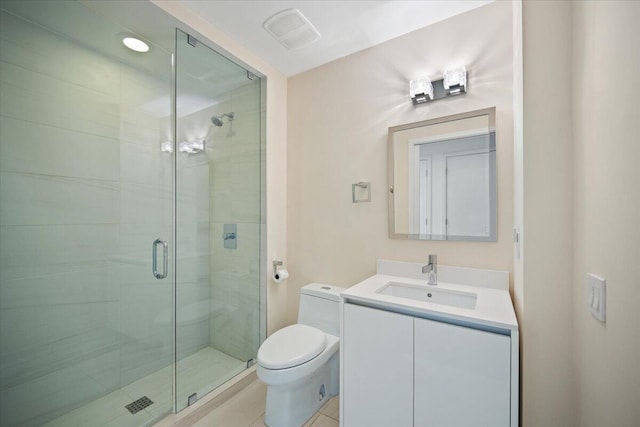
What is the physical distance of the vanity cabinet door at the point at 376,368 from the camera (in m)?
1.24

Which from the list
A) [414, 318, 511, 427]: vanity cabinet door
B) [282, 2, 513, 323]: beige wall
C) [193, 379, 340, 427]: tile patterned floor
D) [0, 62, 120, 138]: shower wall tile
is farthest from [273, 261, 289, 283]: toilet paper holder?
[0, 62, 120, 138]: shower wall tile

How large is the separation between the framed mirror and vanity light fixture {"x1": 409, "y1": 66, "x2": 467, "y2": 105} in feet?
0.46

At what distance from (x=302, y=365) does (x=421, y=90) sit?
1.76m

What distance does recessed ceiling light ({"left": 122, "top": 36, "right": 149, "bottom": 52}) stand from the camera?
172cm

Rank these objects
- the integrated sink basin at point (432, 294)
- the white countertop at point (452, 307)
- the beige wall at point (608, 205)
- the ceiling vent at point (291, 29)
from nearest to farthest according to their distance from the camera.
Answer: the beige wall at point (608, 205) → the white countertop at point (452, 307) → the integrated sink basin at point (432, 294) → the ceiling vent at point (291, 29)

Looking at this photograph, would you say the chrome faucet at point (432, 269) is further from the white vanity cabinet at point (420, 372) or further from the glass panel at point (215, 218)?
the glass panel at point (215, 218)

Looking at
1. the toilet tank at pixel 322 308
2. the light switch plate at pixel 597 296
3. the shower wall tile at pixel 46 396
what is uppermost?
the light switch plate at pixel 597 296

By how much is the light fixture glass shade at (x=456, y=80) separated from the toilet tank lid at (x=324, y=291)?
1.49 m

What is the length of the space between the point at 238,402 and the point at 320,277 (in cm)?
99

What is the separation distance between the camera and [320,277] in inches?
86.5

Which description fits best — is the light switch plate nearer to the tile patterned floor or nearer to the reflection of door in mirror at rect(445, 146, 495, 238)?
the reflection of door in mirror at rect(445, 146, 495, 238)

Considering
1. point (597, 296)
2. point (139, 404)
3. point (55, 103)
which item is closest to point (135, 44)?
point (55, 103)

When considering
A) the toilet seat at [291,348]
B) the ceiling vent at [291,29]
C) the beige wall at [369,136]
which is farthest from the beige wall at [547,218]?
the ceiling vent at [291,29]

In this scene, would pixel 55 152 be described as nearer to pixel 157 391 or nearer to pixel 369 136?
pixel 157 391
